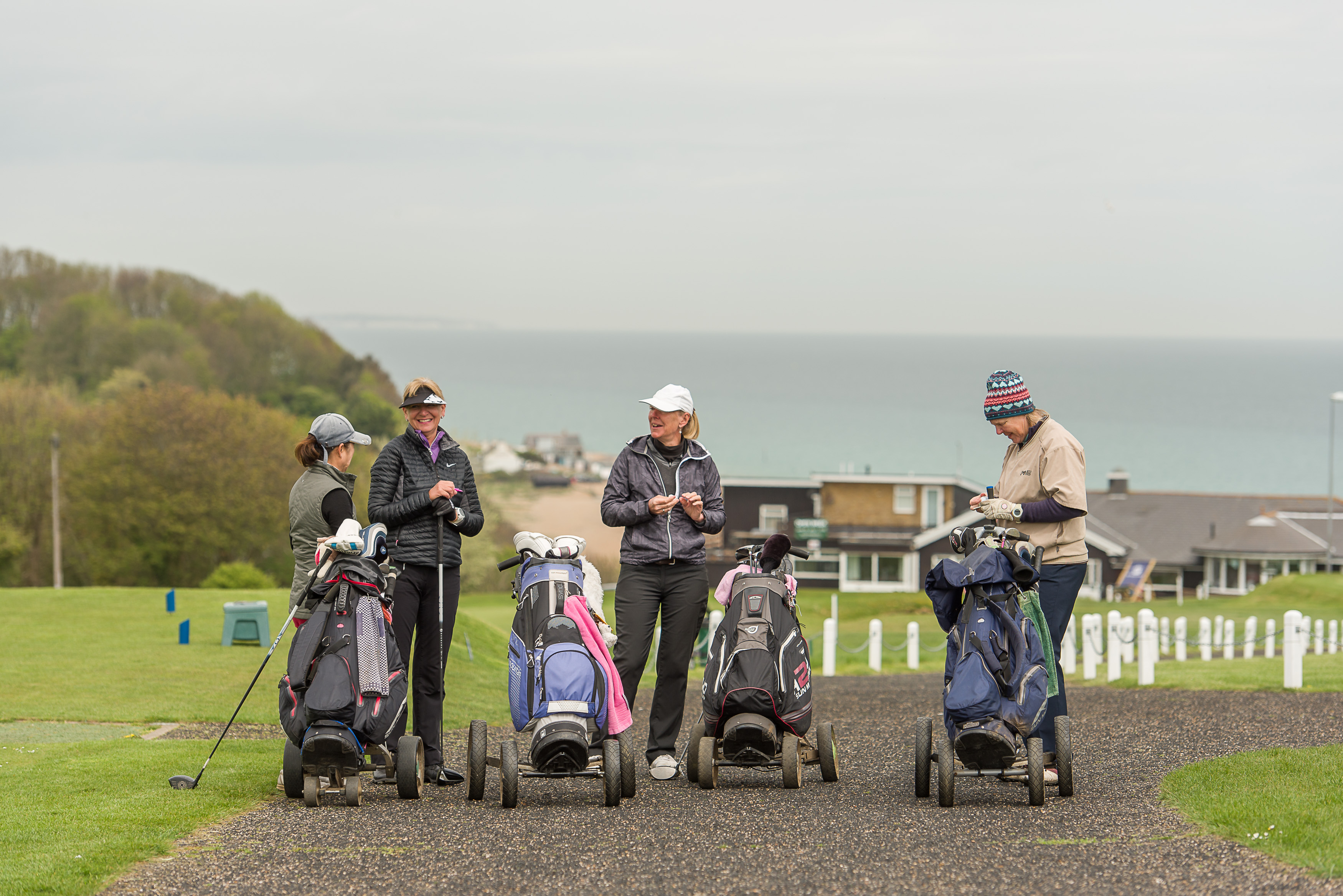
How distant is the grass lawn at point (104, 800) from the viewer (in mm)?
5254

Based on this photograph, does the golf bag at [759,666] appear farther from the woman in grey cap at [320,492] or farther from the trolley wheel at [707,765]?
the woman in grey cap at [320,492]

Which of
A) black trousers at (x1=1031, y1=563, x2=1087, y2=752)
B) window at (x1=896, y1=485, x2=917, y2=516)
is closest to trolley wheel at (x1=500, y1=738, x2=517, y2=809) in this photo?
black trousers at (x1=1031, y1=563, x2=1087, y2=752)

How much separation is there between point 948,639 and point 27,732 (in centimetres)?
677

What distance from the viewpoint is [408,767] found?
259 inches

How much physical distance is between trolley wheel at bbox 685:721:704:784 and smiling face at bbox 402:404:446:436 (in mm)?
2209

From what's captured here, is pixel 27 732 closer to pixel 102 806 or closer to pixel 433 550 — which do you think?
pixel 102 806

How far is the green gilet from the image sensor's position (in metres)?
7.09

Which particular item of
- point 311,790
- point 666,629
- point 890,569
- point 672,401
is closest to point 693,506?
point 672,401

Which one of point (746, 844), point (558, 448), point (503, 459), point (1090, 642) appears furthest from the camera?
point (558, 448)

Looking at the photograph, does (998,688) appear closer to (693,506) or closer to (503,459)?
(693,506)

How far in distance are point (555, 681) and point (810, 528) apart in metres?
47.4

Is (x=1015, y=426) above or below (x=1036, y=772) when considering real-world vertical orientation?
above

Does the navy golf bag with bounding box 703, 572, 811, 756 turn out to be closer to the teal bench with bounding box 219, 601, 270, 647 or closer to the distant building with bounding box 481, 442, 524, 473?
the teal bench with bounding box 219, 601, 270, 647

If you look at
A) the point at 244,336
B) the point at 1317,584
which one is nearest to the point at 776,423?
the point at 244,336
